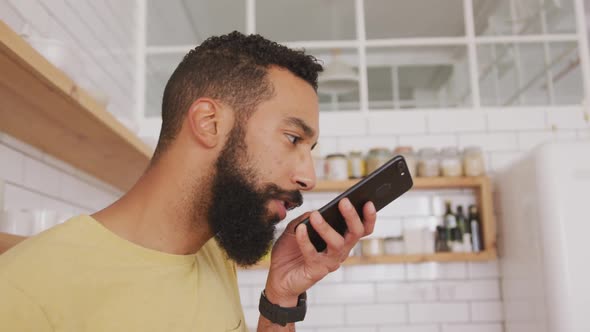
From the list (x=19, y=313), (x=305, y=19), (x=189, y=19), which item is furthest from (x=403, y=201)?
→ (x=305, y=19)

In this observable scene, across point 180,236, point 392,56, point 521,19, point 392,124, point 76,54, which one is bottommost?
point 180,236

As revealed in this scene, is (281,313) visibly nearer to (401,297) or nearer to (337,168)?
(337,168)

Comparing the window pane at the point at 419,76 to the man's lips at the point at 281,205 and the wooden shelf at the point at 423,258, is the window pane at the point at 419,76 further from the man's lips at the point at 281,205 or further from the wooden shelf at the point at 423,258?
the man's lips at the point at 281,205

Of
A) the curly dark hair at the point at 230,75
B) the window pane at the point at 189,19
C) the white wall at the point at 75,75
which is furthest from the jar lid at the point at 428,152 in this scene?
the curly dark hair at the point at 230,75

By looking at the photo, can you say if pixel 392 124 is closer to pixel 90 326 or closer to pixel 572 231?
pixel 572 231

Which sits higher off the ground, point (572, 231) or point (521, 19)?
point (521, 19)

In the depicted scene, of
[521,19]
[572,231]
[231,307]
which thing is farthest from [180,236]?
[521,19]

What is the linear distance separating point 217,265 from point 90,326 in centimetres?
38

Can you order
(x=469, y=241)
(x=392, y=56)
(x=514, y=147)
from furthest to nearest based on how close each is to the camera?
(x=392, y=56) < (x=514, y=147) < (x=469, y=241)

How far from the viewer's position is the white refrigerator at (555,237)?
2383mm

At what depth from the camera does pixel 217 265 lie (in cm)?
120

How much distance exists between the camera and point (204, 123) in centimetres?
105

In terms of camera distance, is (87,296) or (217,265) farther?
(217,265)

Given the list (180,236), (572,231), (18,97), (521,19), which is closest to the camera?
(180,236)
